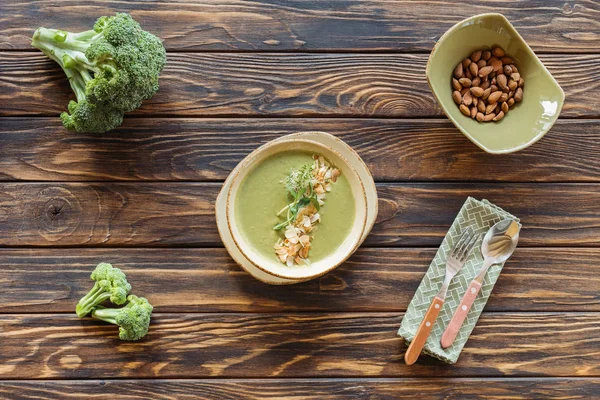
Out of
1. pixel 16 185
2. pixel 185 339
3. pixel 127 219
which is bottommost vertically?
pixel 185 339

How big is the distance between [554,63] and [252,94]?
817 mm

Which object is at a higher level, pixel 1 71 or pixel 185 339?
pixel 1 71

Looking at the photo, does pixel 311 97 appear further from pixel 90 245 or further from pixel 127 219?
pixel 90 245

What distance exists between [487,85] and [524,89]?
98 millimetres

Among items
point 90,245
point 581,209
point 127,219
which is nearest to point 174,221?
point 127,219

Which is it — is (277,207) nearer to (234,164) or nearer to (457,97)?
(234,164)

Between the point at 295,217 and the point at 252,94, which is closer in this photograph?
the point at 295,217

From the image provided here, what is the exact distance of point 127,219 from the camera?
62.9 inches

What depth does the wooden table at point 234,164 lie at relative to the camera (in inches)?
62.6

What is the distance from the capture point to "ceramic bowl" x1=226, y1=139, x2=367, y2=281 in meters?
1.46

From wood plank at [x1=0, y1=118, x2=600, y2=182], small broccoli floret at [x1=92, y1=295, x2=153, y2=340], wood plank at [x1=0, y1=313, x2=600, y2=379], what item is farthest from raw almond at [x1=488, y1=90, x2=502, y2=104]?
small broccoli floret at [x1=92, y1=295, x2=153, y2=340]

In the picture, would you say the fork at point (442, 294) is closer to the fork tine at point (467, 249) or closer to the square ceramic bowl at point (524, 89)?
the fork tine at point (467, 249)

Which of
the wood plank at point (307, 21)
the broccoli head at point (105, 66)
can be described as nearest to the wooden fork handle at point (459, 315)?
the wood plank at point (307, 21)

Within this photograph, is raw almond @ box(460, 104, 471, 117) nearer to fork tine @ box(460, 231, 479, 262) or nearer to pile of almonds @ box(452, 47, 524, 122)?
pile of almonds @ box(452, 47, 524, 122)
